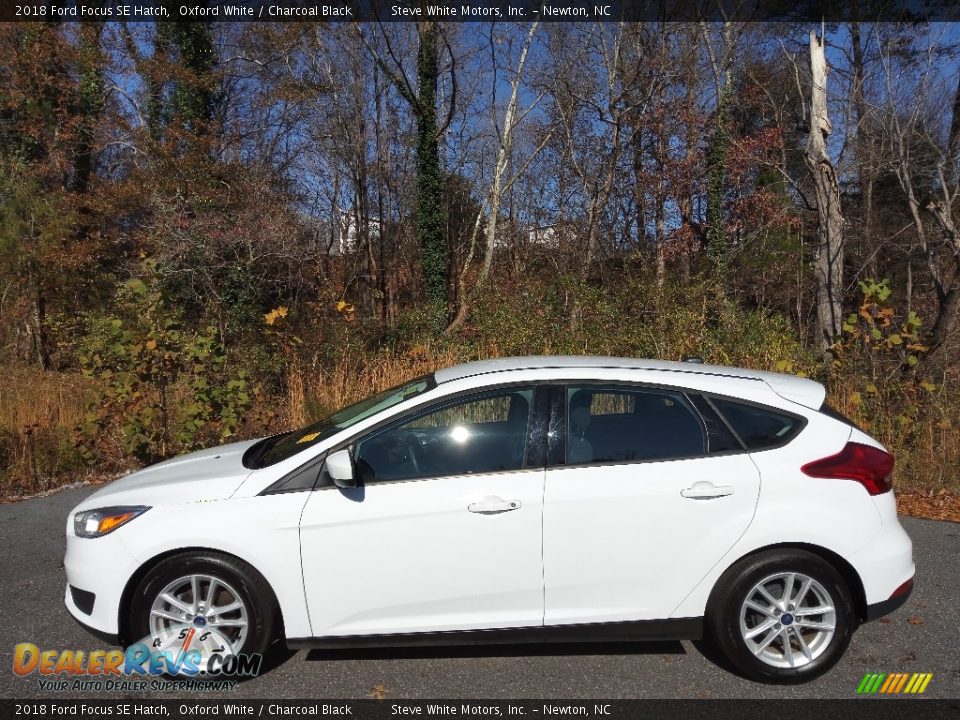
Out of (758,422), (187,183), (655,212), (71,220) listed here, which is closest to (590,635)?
(758,422)

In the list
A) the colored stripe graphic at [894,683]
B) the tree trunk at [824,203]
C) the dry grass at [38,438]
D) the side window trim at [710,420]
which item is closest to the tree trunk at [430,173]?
the tree trunk at [824,203]

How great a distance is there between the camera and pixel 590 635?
11.1ft

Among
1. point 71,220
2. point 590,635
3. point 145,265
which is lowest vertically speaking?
point 590,635

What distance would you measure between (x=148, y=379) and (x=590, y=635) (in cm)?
605

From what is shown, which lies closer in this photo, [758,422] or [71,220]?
[758,422]

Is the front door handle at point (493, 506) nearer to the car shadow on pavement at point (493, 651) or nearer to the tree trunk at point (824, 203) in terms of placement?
the car shadow on pavement at point (493, 651)

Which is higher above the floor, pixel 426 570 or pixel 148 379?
pixel 148 379

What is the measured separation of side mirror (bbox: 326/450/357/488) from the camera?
3289 millimetres

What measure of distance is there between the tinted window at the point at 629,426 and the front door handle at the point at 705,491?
0.55 ft

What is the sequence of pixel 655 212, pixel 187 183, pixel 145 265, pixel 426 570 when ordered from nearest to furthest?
pixel 426 570 → pixel 145 265 → pixel 187 183 → pixel 655 212

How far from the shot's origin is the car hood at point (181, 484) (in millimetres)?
3498

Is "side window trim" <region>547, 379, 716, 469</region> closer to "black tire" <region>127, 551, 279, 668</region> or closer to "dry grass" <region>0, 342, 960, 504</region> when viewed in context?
"black tire" <region>127, 551, 279, 668</region>

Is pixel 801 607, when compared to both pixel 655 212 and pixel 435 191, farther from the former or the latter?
pixel 655 212

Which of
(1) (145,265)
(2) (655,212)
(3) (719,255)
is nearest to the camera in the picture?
(1) (145,265)
